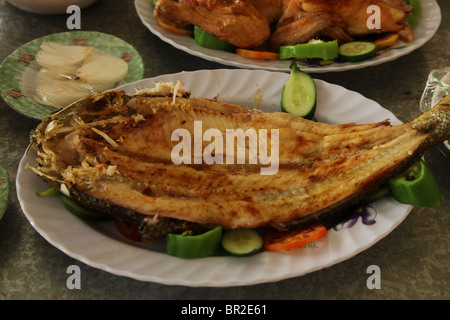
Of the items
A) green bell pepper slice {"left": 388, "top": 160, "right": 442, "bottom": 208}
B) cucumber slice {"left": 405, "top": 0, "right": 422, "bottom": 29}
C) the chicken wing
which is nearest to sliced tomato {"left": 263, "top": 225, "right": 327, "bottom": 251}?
green bell pepper slice {"left": 388, "top": 160, "right": 442, "bottom": 208}

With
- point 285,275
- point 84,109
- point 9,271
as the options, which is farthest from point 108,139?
point 285,275

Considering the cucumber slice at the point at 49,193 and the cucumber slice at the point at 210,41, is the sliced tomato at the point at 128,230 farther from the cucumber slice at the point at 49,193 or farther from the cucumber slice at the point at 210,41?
the cucumber slice at the point at 210,41

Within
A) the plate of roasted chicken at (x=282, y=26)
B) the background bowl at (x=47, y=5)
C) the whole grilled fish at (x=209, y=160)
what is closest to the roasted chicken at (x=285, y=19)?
the plate of roasted chicken at (x=282, y=26)

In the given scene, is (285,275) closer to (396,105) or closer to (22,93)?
(396,105)

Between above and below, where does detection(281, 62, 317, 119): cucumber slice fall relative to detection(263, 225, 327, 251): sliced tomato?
above

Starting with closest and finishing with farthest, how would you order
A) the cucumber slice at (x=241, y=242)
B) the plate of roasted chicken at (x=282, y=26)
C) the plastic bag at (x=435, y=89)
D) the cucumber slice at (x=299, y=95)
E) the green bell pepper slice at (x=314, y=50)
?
the cucumber slice at (x=241, y=242), the cucumber slice at (x=299, y=95), the plastic bag at (x=435, y=89), the green bell pepper slice at (x=314, y=50), the plate of roasted chicken at (x=282, y=26)

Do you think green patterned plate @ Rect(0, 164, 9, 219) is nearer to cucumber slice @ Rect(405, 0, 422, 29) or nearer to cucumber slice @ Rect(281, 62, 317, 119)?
cucumber slice @ Rect(281, 62, 317, 119)
